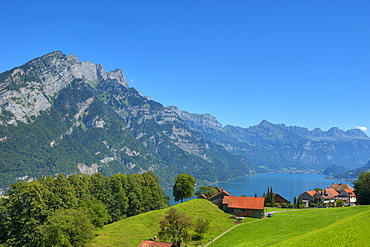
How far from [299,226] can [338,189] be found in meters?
121

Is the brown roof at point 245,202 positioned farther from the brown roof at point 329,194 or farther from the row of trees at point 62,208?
the brown roof at point 329,194

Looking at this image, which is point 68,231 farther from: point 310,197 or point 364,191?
point 310,197

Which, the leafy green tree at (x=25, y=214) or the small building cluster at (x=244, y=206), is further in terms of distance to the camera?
the small building cluster at (x=244, y=206)

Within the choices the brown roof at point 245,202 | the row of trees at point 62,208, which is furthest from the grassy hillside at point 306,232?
the row of trees at point 62,208

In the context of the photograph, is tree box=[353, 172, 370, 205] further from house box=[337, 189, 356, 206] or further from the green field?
house box=[337, 189, 356, 206]

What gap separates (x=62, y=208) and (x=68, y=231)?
537 inches

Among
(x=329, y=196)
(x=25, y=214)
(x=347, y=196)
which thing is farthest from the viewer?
(x=347, y=196)

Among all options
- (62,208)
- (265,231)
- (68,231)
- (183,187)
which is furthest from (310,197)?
(68,231)

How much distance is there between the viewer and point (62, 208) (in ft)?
203

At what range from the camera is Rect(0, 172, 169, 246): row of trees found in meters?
50.2

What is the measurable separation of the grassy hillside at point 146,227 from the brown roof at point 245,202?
17.3ft

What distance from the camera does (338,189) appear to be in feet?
527

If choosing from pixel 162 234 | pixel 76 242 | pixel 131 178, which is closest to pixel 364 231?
pixel 162 234

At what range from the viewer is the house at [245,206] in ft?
271
